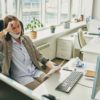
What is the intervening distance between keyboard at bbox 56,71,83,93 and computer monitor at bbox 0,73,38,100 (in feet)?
2.80

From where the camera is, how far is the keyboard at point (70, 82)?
5.35 feet

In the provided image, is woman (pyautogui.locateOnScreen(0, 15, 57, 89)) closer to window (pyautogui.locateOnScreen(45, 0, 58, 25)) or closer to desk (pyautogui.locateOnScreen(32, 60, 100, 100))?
desk (pyautogui.locateOnScreen(32, 60, 100, 100))

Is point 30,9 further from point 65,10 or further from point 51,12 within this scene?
point 65,10

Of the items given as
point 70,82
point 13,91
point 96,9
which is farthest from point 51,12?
point 13,91

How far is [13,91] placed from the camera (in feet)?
2.50

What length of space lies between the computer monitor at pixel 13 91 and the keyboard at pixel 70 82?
85 centimetres

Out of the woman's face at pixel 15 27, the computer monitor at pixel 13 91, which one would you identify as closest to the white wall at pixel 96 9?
the woman's face at pixel 15 27

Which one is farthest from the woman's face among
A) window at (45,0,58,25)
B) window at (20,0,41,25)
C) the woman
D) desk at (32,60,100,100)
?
window at (45,0,58,25)

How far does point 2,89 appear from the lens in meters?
0.81

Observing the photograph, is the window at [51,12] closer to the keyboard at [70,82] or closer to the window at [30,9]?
the window at [30,9]

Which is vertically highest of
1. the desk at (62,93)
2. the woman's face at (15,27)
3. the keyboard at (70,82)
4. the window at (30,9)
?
the window at (30,9)

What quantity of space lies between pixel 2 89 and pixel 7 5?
2.89 meters

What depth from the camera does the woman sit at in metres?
1.98

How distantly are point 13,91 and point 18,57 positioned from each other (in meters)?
1.34
